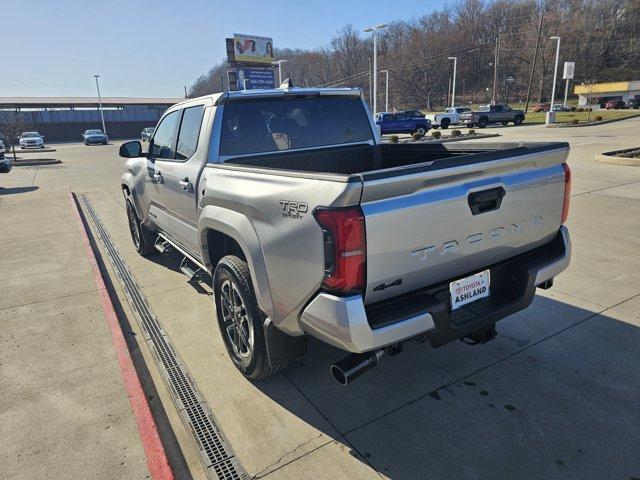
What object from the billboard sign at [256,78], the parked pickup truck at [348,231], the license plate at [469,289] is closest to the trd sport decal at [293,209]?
the parked pickup truck at [348,231]

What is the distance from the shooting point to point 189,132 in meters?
4.07

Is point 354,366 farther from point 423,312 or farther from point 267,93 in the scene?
point 267,93

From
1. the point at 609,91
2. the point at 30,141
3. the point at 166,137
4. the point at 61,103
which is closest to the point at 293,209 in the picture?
the point at 166,137

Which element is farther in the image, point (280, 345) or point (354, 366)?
point (280, 345)

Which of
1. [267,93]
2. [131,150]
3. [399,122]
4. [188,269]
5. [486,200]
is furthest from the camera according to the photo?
[399,122]

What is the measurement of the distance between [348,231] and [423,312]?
641mm

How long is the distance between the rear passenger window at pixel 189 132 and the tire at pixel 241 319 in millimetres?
1278

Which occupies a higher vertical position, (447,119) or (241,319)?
(447,119)

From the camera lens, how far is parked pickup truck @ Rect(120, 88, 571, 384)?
7.14ft

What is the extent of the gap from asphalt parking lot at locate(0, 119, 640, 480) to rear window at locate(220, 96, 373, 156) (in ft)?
5.77

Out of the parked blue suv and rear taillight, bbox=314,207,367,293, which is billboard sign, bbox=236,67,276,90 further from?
rear taillight, bbox=314,207,367,293

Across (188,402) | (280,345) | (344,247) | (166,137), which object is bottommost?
(188,402)

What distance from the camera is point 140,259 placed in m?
6.35

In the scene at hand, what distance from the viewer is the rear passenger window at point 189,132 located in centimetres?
385
